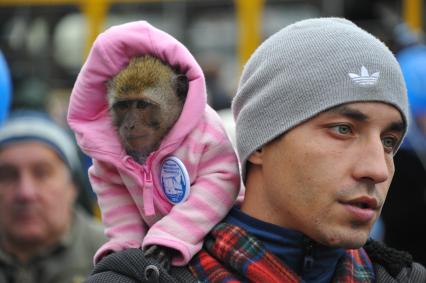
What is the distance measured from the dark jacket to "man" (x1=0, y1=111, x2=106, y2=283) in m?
1.92

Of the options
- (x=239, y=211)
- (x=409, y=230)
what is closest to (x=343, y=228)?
(x=239, y=211)

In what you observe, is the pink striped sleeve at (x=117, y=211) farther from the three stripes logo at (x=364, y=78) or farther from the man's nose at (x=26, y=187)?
the man's nose at (x=26, y=187)

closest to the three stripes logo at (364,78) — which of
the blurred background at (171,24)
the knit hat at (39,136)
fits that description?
the knit hat at (39,136)

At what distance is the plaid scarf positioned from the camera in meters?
2.22

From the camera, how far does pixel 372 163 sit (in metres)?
2.17

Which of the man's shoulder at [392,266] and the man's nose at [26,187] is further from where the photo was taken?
the man's nose at [26,187]

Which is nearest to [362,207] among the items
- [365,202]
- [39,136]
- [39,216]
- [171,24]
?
[365,202]

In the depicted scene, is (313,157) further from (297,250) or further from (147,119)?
(147,119)

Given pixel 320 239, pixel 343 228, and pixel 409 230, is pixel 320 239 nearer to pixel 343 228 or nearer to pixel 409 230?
pixel 343 228

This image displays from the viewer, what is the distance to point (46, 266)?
13.8ft

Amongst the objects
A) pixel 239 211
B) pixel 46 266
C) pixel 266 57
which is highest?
pixel 266 57

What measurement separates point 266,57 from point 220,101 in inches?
234

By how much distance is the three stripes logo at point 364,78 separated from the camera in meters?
2.21

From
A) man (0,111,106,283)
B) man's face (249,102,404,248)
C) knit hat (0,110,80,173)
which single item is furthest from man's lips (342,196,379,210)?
knit hat (0,110,80,173)
